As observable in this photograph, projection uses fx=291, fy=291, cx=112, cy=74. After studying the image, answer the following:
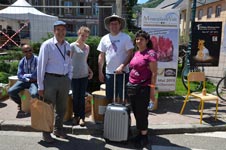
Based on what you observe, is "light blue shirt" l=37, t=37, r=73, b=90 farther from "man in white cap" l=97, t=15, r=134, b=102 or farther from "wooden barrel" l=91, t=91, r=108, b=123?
"wooden barrel" l=91, t=91, r=108, b=123

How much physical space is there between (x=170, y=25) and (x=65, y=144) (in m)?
3.93

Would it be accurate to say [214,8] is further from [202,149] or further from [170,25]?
[202,149]

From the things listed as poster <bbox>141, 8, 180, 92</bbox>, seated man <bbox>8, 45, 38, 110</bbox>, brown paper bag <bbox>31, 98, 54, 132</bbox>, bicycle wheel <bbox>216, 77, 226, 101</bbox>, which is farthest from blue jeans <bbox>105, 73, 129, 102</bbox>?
bicycle wheel <bbox>216, 77, 226, 101</bbox>

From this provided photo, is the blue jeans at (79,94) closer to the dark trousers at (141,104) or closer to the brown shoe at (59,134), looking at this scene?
the brown shoe at (59,134)

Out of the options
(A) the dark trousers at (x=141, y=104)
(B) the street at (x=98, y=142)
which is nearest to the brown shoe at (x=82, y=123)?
(B) the street at (x=98, y=142)

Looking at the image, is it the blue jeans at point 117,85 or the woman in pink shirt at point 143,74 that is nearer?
the woman in pink shirt at point 143,74

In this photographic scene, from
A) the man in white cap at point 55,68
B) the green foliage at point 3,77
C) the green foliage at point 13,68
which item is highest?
the man in white cap at point 55,68

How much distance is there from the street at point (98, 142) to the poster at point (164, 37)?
2.14 m

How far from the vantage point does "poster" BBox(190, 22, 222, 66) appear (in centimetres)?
764

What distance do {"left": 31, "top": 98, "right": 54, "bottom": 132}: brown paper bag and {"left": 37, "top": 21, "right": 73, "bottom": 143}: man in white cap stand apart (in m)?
0.11

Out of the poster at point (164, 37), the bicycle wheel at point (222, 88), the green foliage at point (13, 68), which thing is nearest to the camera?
the poster at point (164, 37)

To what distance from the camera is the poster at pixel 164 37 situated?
6.99 meters

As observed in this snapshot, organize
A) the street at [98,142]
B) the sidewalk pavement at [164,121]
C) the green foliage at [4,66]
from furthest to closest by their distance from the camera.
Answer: the green foliage at [4,66], the sidewalk pavement at [164,121], the street at [98,142]

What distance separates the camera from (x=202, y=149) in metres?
4.83
